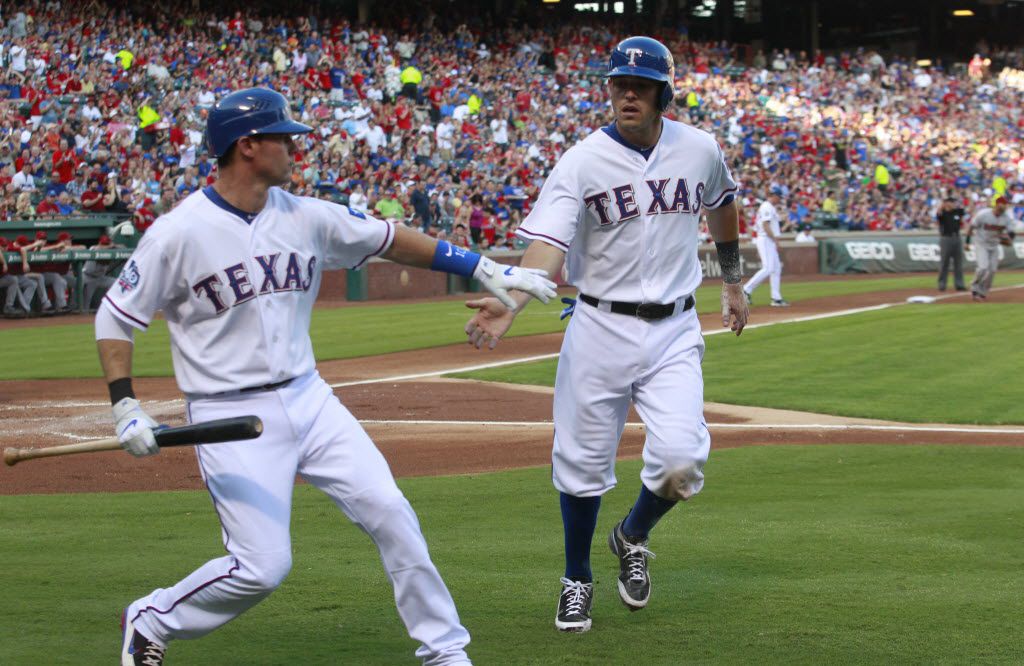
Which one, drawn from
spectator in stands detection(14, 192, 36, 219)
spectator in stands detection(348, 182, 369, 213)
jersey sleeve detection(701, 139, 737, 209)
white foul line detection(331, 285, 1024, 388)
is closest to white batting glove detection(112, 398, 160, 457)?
jersey sleeve detection(701, 139, 737, 209)

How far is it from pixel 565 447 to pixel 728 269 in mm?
1417

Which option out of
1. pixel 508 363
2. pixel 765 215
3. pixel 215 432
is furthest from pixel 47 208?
pixel 215 432

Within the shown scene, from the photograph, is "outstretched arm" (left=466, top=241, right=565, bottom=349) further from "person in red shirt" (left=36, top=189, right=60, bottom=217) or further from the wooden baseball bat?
"person in red shirt" (left=36, top=189, right=60, bottom=217)

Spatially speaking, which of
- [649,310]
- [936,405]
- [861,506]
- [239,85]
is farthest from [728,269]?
[239,85]

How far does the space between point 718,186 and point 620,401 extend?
3.72ft

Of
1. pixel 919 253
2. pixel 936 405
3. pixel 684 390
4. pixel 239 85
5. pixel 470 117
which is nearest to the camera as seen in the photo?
pixel 684 390

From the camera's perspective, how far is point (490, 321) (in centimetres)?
495

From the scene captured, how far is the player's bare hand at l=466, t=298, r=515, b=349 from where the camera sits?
490cm

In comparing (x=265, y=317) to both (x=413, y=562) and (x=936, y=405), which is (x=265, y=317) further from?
(x=936, y=405)

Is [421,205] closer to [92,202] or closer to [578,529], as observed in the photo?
[92,202]

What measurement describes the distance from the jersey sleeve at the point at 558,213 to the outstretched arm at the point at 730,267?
904mm

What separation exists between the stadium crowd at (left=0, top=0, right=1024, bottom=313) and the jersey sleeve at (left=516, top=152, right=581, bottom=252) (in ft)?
62.5

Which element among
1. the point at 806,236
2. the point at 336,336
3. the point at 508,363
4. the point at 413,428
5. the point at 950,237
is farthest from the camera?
the point at 806,236

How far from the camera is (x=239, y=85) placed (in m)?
28.5
